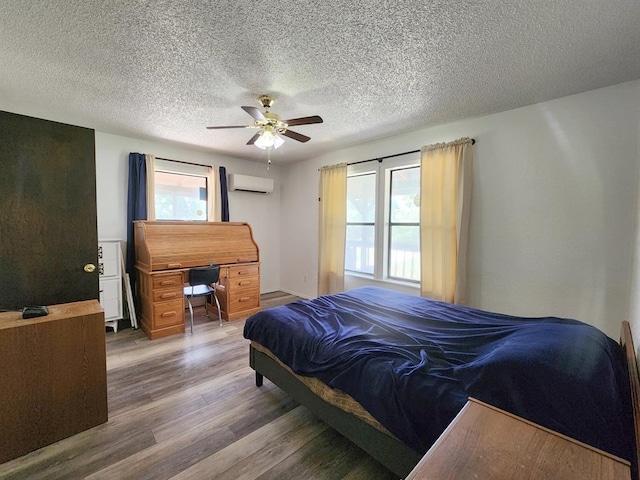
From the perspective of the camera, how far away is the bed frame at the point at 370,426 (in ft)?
3.77

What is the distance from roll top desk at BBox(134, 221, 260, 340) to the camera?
323 cm

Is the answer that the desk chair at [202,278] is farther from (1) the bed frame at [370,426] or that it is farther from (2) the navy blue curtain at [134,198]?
(1) the bed frame at [370,426]

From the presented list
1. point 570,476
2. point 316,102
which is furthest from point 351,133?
point 570,476

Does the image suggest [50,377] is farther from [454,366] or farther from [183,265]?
[454,366]

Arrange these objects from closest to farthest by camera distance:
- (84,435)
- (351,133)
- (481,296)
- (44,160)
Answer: (84,435) < (44,160) < (481,296) < (351,133)

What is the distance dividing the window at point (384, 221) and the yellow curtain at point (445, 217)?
27 centimetres

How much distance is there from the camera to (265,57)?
73.4 inches

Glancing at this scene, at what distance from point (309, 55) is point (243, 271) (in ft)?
9.52

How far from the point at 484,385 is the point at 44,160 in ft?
10.1

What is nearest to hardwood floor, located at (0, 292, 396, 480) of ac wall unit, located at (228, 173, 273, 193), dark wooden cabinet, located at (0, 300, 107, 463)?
dark wooden cabinet, located at (0, 300, 107, 463)

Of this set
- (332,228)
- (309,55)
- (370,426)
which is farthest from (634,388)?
(332,228)

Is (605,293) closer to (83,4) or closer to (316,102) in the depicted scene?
(316,102)

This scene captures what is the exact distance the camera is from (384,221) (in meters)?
3.79

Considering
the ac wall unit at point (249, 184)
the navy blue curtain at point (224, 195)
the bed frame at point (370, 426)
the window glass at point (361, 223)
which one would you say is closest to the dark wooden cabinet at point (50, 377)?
the bed frame at point (370, 426)
